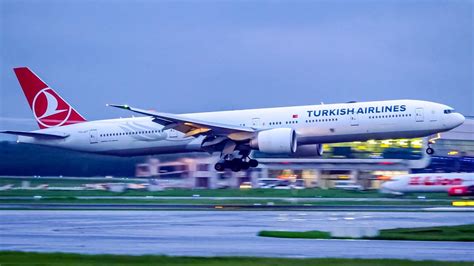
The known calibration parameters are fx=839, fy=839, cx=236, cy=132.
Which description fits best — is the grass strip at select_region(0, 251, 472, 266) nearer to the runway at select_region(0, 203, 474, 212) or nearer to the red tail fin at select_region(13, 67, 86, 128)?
the runway at select_region(0, 203, 474, 212)

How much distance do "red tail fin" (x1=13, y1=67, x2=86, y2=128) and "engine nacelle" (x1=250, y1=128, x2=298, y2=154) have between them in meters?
11.1

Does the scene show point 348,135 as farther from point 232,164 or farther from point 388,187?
point 388,187

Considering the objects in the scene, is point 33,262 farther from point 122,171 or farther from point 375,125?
point 122,171

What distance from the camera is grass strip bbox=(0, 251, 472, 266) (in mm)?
17406

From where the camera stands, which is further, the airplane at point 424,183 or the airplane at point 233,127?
the airplane at point 424,183

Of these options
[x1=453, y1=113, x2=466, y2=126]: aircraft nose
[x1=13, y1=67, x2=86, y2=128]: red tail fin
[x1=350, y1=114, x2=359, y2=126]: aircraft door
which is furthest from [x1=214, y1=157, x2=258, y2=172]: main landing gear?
[x1=453, y1=113, x2=466, y2=126]: aircraft nose

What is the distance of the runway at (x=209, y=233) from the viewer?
65.5ft

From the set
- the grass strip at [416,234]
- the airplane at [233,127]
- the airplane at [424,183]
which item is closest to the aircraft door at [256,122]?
the airplane at [233,127]

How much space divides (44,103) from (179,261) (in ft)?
103

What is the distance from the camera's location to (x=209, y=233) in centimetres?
2434

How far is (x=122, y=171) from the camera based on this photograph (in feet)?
162

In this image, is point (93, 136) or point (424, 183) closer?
point (93, 136)

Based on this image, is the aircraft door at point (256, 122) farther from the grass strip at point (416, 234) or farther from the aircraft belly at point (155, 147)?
the grass strip at point (416, 234)

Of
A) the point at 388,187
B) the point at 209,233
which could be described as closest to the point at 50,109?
the point at 388,187
